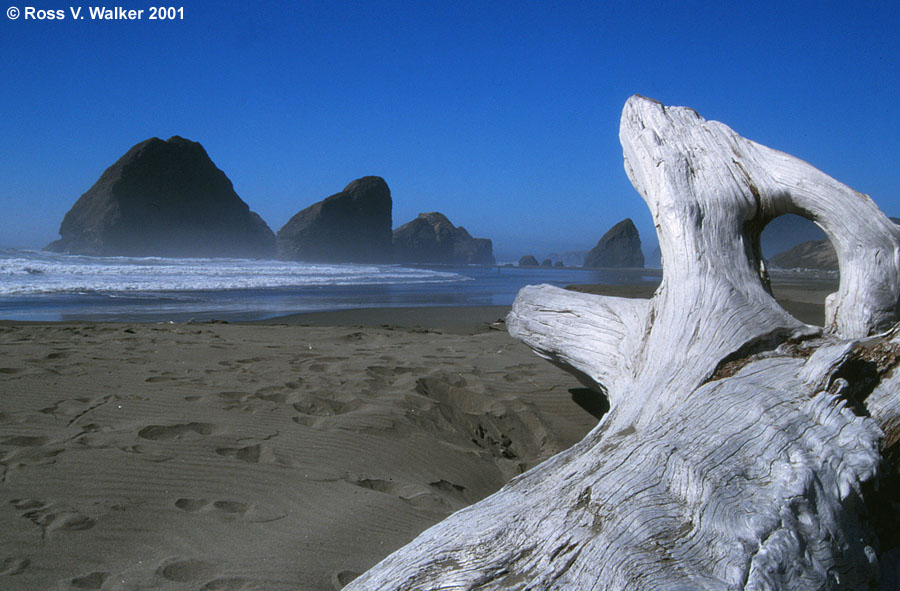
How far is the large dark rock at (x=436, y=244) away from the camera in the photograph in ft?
363

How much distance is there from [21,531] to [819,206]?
3.91 metres

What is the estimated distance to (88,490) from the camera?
241 cm

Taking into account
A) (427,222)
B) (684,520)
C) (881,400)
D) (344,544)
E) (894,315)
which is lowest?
(344,544)

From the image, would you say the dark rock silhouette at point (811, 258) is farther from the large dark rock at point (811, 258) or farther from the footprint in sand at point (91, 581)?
the footprint in sand at point (91, 581)

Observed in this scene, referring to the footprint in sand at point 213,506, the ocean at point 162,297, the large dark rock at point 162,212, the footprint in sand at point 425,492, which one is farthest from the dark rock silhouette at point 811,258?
the large dark rock at point 162,212

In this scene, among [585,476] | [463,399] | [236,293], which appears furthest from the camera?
[236,293]

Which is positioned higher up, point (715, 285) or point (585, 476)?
point (715, 285)

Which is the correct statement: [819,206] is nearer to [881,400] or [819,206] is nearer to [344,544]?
[881,400]

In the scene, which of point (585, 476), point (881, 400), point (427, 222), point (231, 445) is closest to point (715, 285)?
point (881, 400)

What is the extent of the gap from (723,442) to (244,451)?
2362 millimetres

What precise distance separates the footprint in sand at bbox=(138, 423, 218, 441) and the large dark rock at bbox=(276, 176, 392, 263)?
297 feet

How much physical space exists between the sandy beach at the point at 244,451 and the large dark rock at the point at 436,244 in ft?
332

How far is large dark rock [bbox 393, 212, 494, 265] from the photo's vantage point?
111 metres

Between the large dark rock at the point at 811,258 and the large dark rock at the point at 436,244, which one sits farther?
the large dark rock at the point at 436,244
